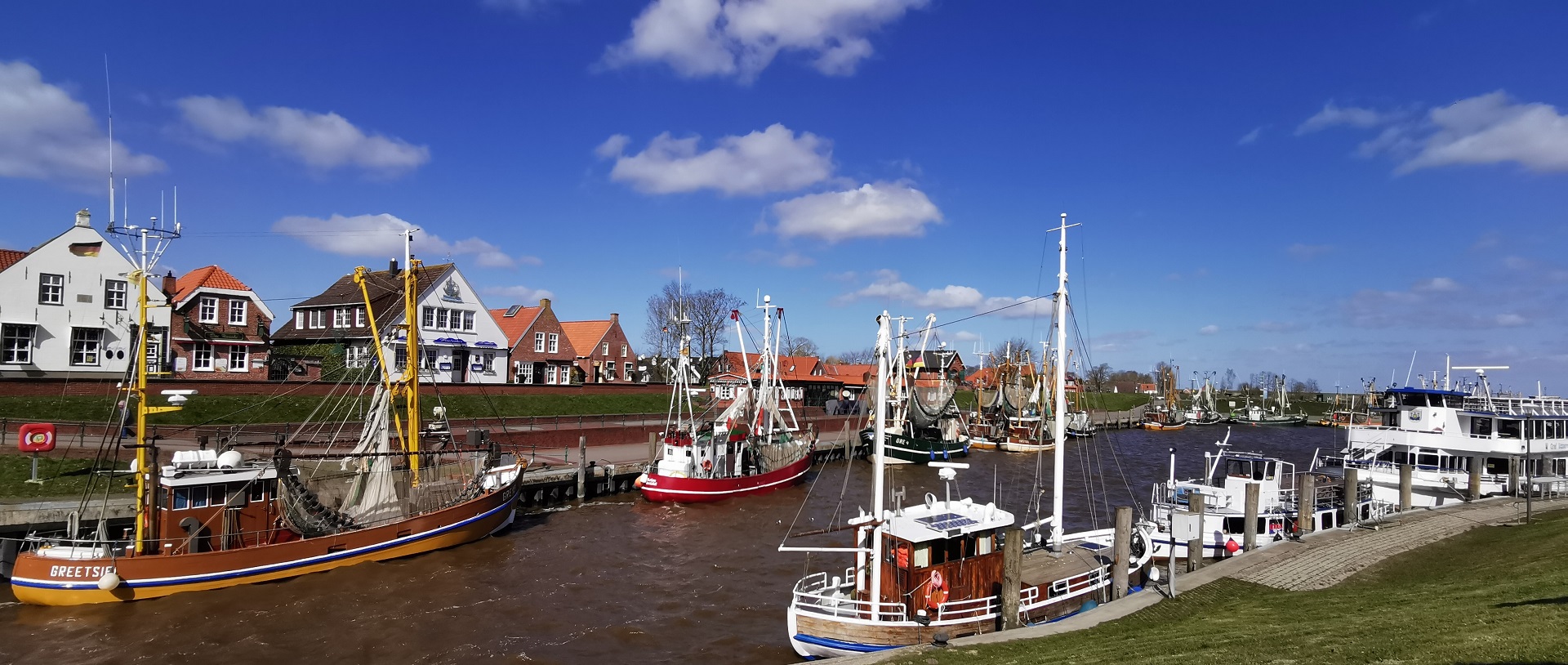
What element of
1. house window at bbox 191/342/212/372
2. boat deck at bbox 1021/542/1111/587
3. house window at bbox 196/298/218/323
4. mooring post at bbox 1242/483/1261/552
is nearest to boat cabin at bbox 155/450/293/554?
boat deck at bbox 1021/542/1111/587

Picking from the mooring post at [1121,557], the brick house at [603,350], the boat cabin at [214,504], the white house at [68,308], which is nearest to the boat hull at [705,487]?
the boat cabin at [214,504]

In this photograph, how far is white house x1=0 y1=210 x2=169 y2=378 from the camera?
41.4 meters

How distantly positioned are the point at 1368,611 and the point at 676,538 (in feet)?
72.0

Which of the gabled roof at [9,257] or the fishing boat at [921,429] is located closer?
the gabled roof at [9,257]

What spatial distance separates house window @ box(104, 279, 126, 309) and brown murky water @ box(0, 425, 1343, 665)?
2976 cm

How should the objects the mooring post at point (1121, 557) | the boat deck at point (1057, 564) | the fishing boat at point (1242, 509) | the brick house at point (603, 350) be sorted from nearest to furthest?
the boat deck at point (1057, 564)
the mooring post at point (1121, 557)
the fishing boat at point (1242, 509)
the brick house at point (603, 350)

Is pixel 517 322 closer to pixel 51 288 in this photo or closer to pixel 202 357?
pixel 202 357

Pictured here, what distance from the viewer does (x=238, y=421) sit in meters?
42.0

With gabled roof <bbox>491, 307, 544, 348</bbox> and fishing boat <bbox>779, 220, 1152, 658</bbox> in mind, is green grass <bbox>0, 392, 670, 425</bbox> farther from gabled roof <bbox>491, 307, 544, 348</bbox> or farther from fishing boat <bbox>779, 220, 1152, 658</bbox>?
fishing boat <bbox>779, 220, 1152, 658</bbox>

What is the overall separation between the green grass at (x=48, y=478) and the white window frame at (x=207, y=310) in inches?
936

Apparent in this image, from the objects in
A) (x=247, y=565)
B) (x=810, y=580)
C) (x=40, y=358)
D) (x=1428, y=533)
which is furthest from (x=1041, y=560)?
(x=40, y=358)

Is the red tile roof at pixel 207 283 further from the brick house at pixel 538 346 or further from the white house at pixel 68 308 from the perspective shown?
the brick house at pixel 538 346

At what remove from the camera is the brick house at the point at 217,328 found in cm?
4922

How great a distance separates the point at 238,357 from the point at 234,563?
35999mm
